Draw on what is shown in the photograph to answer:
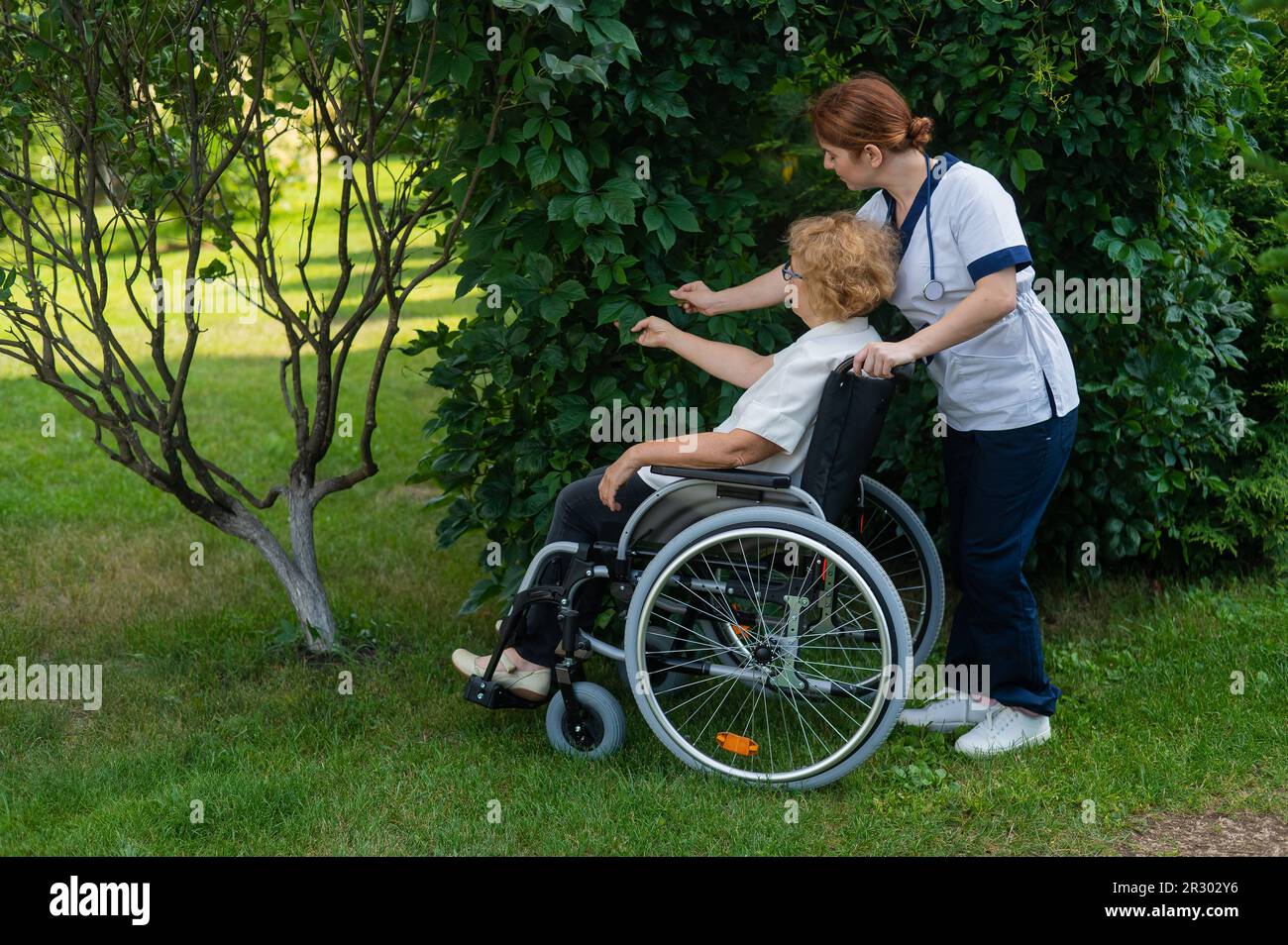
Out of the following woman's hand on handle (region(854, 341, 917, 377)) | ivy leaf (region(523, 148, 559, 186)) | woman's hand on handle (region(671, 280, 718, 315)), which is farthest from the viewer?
woman's hand on handle (region(671, 280, 718, 315))

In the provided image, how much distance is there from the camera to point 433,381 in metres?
3.85

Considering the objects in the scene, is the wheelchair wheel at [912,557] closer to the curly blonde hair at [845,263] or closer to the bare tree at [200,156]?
the curly blonde hair at [845,263]

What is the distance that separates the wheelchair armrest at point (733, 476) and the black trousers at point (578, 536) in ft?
0.55

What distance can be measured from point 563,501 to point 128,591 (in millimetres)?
2100

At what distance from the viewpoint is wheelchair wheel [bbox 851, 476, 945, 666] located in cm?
354

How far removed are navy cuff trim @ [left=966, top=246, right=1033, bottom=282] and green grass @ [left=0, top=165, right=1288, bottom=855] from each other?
1.21m

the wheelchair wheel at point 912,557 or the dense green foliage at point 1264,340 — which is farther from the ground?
the dense green foliage at point 1264,340

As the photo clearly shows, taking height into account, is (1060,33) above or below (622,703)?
above

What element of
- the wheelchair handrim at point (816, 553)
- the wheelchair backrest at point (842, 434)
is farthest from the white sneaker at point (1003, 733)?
A: the wheelchair backrest at point (842, 434)

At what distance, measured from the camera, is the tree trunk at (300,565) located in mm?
4004

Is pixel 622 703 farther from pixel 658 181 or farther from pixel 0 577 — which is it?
pixel 0 577

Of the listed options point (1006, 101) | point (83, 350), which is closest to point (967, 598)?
point (1006, 101)

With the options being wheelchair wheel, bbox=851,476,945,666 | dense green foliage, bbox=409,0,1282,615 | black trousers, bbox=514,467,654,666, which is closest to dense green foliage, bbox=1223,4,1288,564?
dense green foliage, bbox=409,0,1282,615

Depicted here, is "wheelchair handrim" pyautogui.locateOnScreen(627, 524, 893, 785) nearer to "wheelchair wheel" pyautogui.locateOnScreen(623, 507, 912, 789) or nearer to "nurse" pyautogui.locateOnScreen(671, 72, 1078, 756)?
"wheelchair wheel" pyautogui.locateOnScreen(623, 507, 912, 789)
